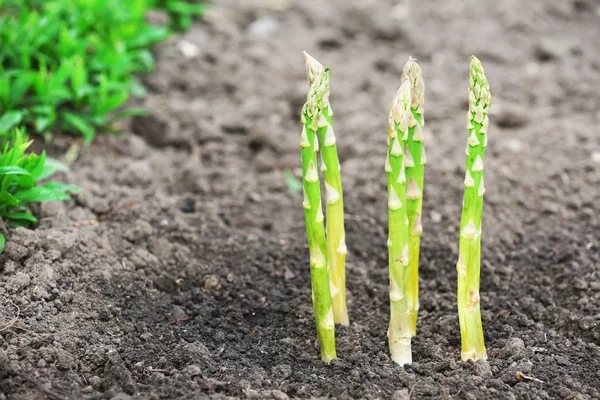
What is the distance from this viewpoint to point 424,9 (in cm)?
729

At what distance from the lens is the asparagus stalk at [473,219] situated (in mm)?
Result: 2906

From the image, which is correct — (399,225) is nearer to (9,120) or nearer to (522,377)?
(522,377)

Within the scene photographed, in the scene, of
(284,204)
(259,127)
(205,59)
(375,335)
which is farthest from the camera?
(205,59)

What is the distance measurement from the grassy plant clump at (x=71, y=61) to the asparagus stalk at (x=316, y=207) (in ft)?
7.36

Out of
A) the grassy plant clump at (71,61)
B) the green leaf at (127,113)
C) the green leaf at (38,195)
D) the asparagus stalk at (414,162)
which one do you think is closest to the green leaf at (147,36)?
the grassy plant clump at (71,61)

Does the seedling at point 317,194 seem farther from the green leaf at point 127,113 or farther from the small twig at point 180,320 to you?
the green leaf at point 127,113

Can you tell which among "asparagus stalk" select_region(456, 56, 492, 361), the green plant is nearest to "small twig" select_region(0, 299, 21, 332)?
the green plant

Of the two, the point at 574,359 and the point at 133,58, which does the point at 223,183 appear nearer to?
the point at 133,58

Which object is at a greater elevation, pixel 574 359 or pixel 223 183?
pixel 574 359

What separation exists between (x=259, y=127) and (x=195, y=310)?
2293 millimetres

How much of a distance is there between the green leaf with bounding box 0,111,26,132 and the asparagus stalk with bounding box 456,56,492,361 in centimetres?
282

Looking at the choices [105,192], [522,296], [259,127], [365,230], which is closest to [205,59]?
[259,127]

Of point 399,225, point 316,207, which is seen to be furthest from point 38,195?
point 399,225

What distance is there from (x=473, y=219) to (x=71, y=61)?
10.5ft
